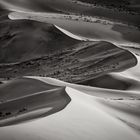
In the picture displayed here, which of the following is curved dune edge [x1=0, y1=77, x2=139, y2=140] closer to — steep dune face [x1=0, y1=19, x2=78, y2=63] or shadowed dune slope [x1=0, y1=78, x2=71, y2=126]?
shadowed dune slope [x1=0, y1=78, x2=71, y2=126]

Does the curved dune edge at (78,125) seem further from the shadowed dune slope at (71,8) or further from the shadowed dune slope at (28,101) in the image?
the shadowed dune slope at (71,8)

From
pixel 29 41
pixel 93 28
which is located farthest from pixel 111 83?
pixel 93 28

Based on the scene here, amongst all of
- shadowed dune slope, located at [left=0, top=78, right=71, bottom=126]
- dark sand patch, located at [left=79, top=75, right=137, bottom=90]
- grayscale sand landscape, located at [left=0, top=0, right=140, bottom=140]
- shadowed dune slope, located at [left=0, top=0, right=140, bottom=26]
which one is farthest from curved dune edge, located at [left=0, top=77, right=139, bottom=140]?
shadowed dune slope, located at [left=0, top=0, right=140, bottom=26]

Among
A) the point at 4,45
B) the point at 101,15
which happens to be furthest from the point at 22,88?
the point at 101,15

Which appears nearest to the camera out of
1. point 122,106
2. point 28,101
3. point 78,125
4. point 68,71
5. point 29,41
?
point 78,125

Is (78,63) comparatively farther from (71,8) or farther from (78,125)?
(71,8)

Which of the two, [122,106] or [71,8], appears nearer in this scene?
[122,106]

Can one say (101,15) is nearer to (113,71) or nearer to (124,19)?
(124,19)

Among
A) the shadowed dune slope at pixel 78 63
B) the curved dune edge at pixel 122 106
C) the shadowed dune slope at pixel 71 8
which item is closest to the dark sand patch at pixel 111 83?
the shadowed dune slope at pixel 78 63
